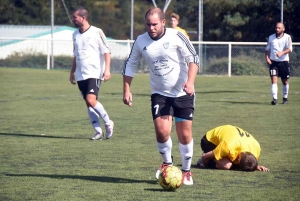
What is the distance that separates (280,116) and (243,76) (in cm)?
1731

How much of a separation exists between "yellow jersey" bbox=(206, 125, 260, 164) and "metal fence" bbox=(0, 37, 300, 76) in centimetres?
2289

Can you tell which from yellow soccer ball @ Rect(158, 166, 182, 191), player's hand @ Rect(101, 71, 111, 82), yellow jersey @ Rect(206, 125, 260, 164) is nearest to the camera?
yellow soccer ball @ Rect(158, 166, 182, 191)

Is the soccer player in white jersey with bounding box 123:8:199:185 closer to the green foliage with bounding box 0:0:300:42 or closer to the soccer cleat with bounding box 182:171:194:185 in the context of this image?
the soccer cleat with bounding box 182:171:194:185

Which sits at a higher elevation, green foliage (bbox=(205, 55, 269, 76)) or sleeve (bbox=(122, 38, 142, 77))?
sleeve (bbox=(122, 38, 142, 77))

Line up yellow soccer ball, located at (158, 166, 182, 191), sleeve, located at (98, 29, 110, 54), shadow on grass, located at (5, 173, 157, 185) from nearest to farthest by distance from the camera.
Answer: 1. yellow soccer ball, located at (158, 166, 182, 191)
2. shadow on grass, located at (5, 173, 157, 185)
3. sleeve, located at (98, 29, 110, 54)

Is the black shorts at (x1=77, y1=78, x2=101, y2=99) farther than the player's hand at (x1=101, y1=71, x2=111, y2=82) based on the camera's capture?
Yes

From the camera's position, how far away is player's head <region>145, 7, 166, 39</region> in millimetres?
6859

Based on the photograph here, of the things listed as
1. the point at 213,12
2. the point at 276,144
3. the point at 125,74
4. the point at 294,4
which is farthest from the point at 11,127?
the point at 213,12

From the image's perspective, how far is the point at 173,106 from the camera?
7.19 metres

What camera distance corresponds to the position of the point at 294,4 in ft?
115

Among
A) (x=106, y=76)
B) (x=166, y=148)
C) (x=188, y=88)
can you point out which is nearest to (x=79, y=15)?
(x=106, y=76)

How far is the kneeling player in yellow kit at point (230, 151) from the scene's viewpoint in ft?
25.7

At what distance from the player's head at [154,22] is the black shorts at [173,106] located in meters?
0.68

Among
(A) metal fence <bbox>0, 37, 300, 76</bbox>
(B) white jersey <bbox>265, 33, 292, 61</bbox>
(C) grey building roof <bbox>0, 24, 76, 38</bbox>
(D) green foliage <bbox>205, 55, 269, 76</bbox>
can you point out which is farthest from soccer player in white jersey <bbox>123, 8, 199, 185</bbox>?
(C) grey building roof <bbox>0, 24, 76, 38</bbox>
